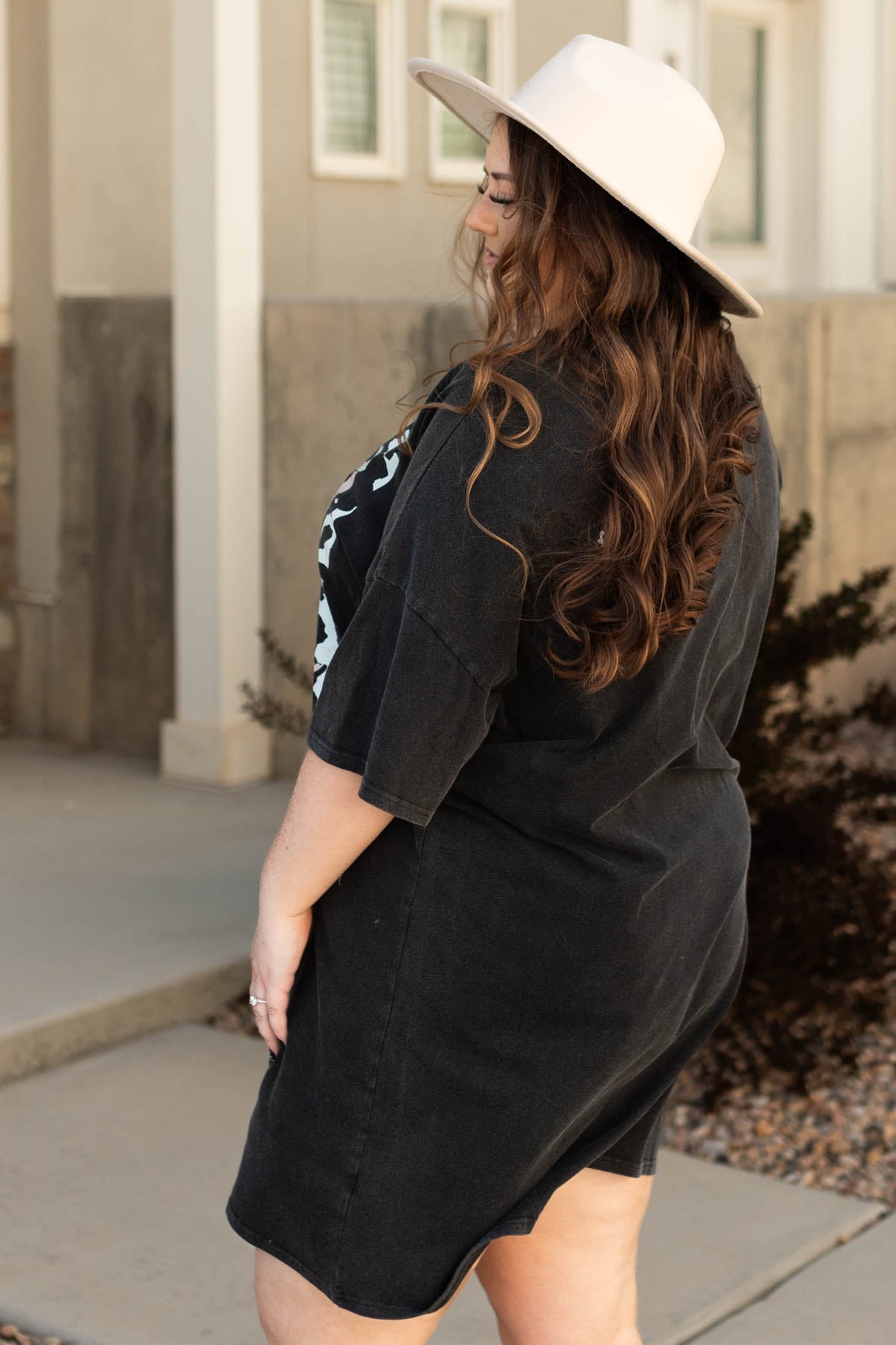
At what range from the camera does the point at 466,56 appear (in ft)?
26.2

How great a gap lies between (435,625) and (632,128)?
0.50m

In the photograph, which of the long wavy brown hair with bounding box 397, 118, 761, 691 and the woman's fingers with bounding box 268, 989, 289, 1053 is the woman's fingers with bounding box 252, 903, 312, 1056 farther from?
the long wavy brown hair with bounding box 397, 118, 761, 691

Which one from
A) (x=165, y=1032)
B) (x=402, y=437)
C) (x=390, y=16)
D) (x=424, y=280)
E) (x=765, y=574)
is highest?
(x=390, y=16)

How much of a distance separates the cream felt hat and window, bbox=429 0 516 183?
634 cm

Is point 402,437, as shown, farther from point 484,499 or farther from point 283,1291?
point 283,1291

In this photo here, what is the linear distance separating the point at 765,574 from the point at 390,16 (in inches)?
255

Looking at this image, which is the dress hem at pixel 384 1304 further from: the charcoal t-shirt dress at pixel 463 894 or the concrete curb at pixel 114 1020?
the concrete curb at pixel 114 1020

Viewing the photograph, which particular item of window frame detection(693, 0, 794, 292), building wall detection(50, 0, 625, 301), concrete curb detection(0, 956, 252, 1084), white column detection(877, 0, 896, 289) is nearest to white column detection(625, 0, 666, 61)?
building wall detection(50, 0, 625, 301)

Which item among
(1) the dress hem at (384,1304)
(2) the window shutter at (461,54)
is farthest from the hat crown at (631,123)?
(2) the window shutter at (461,54)

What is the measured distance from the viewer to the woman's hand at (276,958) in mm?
1660

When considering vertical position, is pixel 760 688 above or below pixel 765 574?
below

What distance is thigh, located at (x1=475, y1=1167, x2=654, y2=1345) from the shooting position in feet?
5.94

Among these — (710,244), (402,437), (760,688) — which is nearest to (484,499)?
(402,437)

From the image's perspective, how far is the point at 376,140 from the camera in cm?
763
